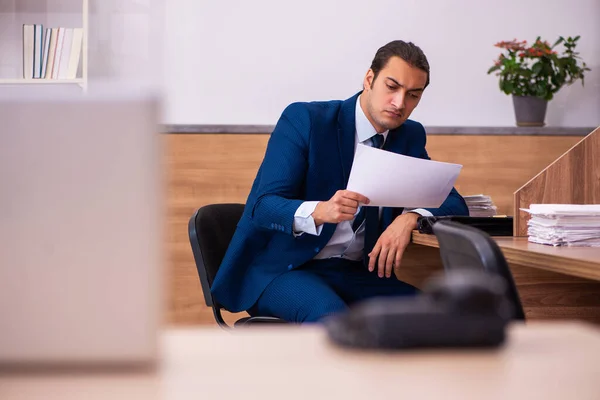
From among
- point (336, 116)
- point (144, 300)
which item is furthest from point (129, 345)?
point (336, 116)

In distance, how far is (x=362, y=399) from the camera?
0.48 m

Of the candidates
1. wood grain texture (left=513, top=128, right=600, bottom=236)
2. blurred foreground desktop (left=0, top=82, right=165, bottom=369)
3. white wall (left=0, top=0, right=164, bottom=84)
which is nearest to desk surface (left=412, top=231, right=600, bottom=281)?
wood grain texture (left=513, top=128, right=600, bottom=236)

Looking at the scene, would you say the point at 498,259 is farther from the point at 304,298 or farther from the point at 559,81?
the point at 559,81

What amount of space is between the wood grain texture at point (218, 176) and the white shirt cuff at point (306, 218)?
4.02 feet

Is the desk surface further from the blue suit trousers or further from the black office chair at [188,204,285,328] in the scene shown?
the black office chair at [188,204,285,328]

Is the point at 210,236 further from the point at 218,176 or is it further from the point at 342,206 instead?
the point at 218,176

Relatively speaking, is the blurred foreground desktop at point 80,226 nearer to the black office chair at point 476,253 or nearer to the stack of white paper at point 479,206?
the black office chair at point 476,253

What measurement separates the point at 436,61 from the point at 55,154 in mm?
3670

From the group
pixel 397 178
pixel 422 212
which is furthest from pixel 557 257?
pixel 422 212

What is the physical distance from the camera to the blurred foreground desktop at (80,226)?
0.52m

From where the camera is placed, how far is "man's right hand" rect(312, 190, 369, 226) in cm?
201

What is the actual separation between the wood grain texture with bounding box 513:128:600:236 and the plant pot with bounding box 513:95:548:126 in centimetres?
148

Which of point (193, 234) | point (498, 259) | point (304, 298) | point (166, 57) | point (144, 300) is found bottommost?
point (304, 298)

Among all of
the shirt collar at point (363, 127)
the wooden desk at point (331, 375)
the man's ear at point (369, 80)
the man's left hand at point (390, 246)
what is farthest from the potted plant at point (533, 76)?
the wooden desk at point (331, 375)
